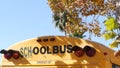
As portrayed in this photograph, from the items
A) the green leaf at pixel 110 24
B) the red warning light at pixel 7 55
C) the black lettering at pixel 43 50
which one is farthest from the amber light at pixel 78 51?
the green leaf at pixel 110 24

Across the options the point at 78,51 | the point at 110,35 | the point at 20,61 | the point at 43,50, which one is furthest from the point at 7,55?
the point at 110,35

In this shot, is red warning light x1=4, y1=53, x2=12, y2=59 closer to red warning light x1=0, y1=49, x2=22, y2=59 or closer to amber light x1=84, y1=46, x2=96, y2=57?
red warning light x1=0, y1=49, x2=22, y2=59

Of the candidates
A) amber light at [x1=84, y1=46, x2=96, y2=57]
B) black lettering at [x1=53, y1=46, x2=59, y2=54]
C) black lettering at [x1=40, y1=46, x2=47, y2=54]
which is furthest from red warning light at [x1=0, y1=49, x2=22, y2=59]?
amber light at [x1=84, y1=46, x2=96, y2=57]

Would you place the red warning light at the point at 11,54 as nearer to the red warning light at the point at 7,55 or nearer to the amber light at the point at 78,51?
the red warning light at the point at 7,55

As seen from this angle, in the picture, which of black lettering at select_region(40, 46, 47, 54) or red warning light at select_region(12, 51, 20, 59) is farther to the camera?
red warning light at select_region(12, 51, 20, 59)

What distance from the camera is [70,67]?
7980 mm

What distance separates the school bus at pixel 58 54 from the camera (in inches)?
309

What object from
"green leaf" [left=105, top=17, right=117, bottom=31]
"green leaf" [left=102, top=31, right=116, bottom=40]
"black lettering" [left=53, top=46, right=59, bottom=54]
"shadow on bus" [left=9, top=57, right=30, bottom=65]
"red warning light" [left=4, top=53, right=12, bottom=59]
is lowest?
"shadow on bus" [left=9, top=57, right=30, bottom=65]

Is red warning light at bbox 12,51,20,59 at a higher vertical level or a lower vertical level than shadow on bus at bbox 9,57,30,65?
higher

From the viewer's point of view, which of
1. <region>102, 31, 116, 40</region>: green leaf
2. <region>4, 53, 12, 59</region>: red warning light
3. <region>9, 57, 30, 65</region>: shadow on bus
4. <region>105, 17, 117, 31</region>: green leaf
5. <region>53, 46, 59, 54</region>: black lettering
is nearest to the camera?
<region>105, 17, 117, 31</region>: green leaf

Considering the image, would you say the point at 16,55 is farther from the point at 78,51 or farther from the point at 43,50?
the point at 78,51

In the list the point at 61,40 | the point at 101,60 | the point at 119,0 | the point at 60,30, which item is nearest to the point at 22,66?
the point at 61,40

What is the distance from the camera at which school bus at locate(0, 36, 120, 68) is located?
7.84m

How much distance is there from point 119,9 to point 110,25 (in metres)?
0.78
